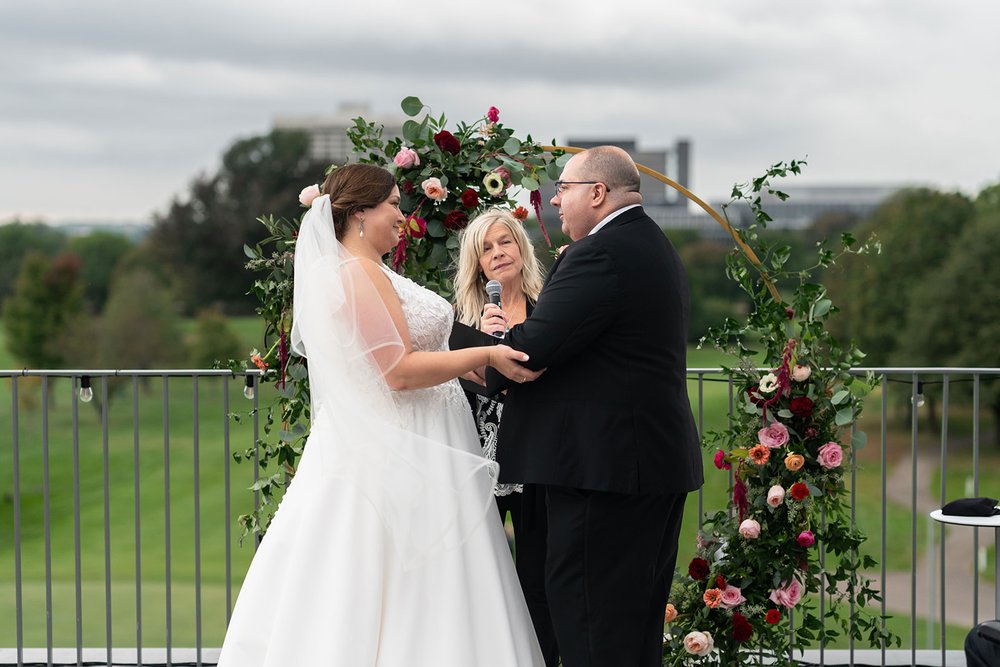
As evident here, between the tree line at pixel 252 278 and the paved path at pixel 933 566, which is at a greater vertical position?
the tree line at pixel 252 278

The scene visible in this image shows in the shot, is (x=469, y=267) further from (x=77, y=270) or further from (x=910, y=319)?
(x=77, y=270)

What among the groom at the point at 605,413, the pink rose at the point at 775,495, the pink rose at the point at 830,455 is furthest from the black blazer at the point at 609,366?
the pink rose at the point at 830,455

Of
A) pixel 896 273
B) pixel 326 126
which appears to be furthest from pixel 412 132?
pixel 326 126

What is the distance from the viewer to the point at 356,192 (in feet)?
10.2

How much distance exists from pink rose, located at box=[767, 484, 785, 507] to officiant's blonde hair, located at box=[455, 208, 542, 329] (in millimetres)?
1091

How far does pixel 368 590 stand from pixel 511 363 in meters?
0.73

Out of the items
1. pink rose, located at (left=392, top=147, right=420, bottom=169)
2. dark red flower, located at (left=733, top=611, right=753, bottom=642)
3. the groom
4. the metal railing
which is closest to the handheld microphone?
the groom

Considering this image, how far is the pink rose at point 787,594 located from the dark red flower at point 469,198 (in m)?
1.80

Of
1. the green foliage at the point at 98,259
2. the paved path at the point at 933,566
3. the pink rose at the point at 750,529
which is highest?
the green foliage at the point at 98,259

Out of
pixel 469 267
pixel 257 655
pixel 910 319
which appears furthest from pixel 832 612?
pixel 910 319

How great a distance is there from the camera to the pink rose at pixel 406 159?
400cm

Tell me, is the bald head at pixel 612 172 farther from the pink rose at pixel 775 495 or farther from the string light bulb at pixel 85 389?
the string light bulb at pixel 85 389

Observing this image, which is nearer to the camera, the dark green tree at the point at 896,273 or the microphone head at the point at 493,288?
the microphone head at the point at 493,288

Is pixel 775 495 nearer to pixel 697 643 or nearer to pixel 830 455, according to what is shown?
pixel 830 455
